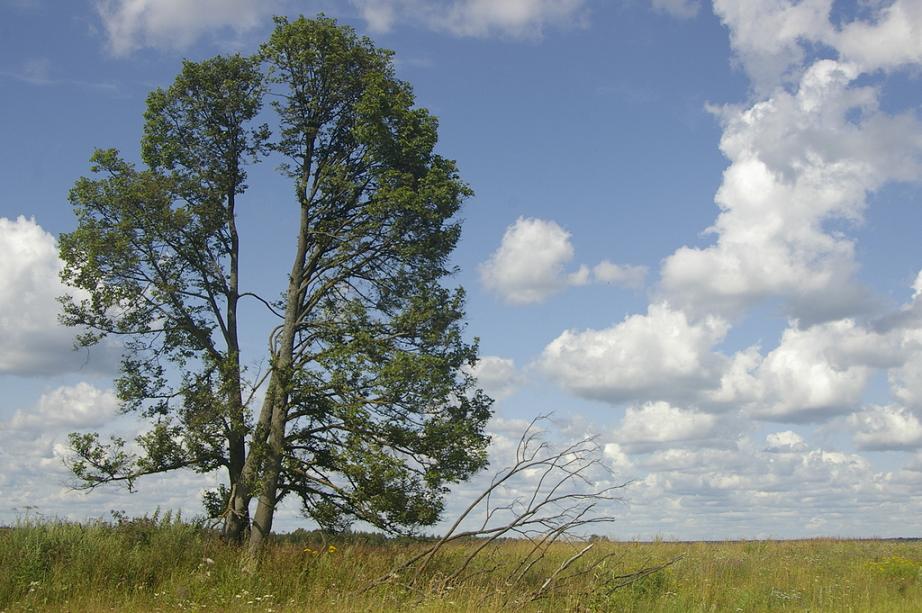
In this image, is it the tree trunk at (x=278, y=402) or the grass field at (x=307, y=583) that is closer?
the grass field at (x=307, y=583)

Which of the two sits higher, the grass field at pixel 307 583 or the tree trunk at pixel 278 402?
the tree trunk at pixel 278 402

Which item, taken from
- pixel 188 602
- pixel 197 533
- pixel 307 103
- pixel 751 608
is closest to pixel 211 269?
pixel 307 103

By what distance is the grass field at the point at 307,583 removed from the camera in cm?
1198

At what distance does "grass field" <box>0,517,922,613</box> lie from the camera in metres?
12.0

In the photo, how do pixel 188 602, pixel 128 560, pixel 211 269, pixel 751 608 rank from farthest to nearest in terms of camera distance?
pixel 211 269 < pixel 751 608 < pixel 128 560 < pixel 188 602

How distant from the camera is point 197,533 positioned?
52.2ft

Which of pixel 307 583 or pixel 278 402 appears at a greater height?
pixel 278 402

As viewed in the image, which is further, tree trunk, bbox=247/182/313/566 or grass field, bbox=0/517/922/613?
tree trunk, bbox=247/182/313/566

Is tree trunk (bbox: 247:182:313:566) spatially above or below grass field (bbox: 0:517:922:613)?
above

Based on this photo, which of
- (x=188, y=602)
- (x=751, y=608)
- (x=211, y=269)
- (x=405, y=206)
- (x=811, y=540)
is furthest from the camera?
(x=811, y=540)

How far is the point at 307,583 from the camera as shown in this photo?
13.9m

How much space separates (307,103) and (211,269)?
15.7ft

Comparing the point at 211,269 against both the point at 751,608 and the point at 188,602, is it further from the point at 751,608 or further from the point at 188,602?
the point at 751,608

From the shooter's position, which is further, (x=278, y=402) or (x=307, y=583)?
(x=278, y=402)
